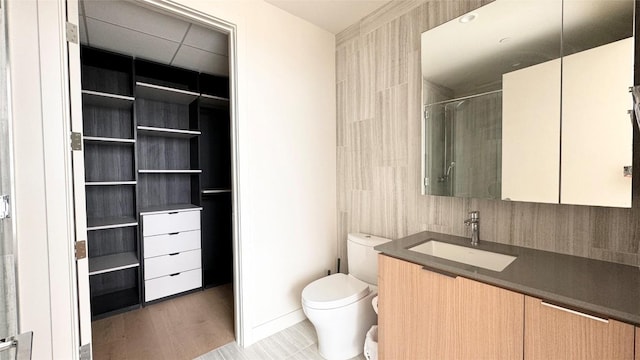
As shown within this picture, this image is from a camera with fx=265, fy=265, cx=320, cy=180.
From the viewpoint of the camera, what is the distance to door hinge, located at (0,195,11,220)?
0.90m

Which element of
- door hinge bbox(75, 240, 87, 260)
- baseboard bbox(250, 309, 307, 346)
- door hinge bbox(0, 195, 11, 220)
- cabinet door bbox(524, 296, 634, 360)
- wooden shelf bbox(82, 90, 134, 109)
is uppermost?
wooden shelf bbox(82, 90, 134, 109)

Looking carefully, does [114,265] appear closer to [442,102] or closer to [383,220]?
[383,220]

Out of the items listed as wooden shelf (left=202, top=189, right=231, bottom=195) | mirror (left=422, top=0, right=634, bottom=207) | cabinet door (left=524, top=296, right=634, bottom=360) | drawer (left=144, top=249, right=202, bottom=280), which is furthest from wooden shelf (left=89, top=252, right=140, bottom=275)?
cabinet door (left=524, top=296, right=634, bottom=360)

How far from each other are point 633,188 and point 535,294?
0.67 m

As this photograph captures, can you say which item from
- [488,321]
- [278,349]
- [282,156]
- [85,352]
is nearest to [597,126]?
[488,321]

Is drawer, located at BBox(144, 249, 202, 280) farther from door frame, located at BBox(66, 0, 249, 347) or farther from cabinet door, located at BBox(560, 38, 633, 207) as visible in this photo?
cabinet door, located at BBox(560, 38, 633, 207)

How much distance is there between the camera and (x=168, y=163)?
2.95m

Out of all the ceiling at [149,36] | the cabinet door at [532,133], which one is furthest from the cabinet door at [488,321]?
the ceiling at [149,36]

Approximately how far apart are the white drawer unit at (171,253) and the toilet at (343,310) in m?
1.53

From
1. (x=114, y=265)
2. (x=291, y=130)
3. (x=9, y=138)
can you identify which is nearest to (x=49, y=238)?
(x=9, y=138)

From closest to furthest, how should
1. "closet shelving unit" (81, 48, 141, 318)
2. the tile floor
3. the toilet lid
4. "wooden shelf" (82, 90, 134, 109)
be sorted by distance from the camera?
the toilet lid, the tile floor, "wooden shelf" (82, 90, 134, 109), "closet shelving unit" (81, 48, 141, 318)

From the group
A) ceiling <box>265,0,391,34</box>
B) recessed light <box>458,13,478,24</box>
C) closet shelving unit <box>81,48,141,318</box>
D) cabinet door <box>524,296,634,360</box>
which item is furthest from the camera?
closet shelving unit <box>81,48,141,318</box>

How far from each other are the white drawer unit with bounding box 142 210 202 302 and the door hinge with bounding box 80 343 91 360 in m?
1.21

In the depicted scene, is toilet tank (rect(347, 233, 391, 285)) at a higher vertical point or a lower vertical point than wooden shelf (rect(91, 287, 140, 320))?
higher
